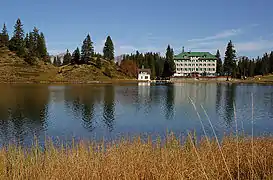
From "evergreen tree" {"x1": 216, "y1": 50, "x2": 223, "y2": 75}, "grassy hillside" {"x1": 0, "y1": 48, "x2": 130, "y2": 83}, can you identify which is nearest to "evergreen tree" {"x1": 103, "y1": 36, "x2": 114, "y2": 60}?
"grassy hillside" {"x1": 0, "y1": 48, "x2": 130, "y2": 83}

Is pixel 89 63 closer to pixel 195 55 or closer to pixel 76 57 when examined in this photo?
pixel 76 57

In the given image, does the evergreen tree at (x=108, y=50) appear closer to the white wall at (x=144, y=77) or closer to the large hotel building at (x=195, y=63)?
the white wall at (x=144, y=77)

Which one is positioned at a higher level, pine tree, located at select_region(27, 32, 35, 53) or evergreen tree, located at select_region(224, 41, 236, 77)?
pine tree, located at select_region(27, 32, 35, 53)

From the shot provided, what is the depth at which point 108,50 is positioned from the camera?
148250 millimetres

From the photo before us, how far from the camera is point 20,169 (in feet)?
23.6

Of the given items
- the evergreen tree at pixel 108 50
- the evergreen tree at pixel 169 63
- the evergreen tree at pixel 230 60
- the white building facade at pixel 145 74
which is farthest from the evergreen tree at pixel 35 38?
the evergreen tree at pixel 230 60

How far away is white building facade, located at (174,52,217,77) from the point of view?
14562cm

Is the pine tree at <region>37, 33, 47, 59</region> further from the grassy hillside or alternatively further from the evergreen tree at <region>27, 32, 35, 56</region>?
the grassy hillside

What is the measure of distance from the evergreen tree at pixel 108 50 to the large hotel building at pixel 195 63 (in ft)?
125

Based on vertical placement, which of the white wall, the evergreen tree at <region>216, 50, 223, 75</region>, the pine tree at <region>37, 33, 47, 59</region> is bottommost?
the white wall

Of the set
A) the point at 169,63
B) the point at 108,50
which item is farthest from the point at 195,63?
the point at 108,50

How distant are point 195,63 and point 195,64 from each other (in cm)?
60

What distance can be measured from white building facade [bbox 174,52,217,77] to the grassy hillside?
41.1 metres

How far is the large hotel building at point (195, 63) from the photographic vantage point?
14562 centimetres
